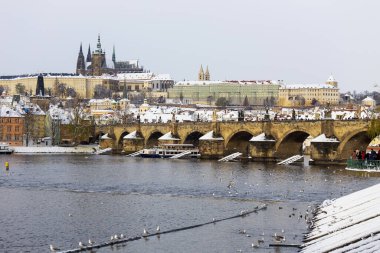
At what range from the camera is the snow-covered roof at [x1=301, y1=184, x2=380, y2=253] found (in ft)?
82.5

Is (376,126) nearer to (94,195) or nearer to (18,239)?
(94,195)

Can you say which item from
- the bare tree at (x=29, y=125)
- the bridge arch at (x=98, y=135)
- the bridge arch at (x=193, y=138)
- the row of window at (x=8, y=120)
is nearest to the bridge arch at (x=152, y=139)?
the bridge arch at (x=193, y=138)

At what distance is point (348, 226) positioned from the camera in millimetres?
30109

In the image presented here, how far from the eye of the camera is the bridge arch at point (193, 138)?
103 m

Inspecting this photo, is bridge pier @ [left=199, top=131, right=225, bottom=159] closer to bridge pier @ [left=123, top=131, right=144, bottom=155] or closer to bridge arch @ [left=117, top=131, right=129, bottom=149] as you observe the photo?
bridge pier @ [left=123, top=131, right=144, bottom=155]

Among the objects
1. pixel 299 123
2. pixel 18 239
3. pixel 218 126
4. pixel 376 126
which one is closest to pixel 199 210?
pixel 18 239

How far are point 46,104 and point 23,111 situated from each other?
57.3m

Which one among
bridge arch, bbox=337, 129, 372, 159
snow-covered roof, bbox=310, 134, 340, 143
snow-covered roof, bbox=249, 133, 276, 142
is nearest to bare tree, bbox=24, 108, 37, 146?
snow-covered roof, bbox=249, 133, 276, 142

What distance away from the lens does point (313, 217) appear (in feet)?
124

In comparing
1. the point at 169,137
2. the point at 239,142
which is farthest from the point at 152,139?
the point at 239,142

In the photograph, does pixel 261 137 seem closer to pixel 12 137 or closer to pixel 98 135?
pixel 12 137

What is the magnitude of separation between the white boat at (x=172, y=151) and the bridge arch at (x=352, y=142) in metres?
23.8

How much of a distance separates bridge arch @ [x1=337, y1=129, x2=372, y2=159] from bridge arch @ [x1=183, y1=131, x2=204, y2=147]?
27.6 m

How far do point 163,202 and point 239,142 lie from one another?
166 feet
